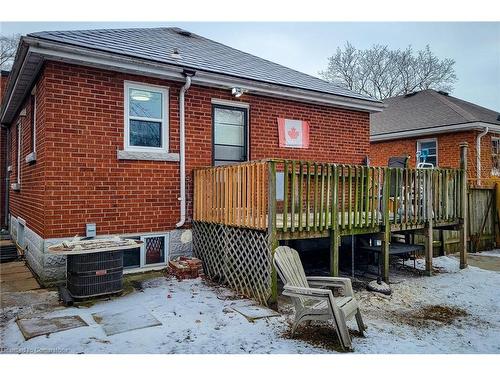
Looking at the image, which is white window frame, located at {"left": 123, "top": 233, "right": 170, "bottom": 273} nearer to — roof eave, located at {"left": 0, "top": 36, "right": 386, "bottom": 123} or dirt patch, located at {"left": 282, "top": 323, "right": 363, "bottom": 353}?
roof eave, located at {"left": 0, "top": 36, "right": 386, "bottom": 123}

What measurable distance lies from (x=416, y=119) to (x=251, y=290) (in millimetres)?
12779

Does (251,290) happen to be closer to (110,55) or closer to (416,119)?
(110,55)

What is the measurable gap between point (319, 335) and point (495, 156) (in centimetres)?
1365

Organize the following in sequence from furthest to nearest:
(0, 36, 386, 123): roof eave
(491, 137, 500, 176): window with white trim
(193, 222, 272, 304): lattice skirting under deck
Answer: (491, 137, 500, 176): window with white trim < (0, 36, 386, 123): roof eave < (193, 222, 272, 304): lattice skirting under deck

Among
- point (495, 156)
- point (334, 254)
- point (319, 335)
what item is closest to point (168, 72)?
point (334, 254)

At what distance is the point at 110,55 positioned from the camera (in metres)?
6.45

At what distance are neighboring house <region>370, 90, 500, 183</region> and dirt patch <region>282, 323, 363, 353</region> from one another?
37.4ft

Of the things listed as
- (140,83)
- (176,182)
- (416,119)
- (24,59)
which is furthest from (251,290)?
(416,119)

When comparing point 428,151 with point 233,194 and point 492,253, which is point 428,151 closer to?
point 492,253

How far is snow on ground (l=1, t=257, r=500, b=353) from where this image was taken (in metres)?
4.06

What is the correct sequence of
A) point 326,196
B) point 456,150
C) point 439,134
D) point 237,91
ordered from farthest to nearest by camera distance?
point 439,134
point 456,150
point 237,91
point 326,196

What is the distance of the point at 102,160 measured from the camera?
6.73m

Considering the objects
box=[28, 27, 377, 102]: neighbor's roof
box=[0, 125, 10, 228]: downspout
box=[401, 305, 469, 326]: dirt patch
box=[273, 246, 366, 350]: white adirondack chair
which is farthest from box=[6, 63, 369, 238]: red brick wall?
box=[0, 125, 10, 228]: downspout

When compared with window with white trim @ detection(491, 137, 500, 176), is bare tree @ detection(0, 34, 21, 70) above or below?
above
